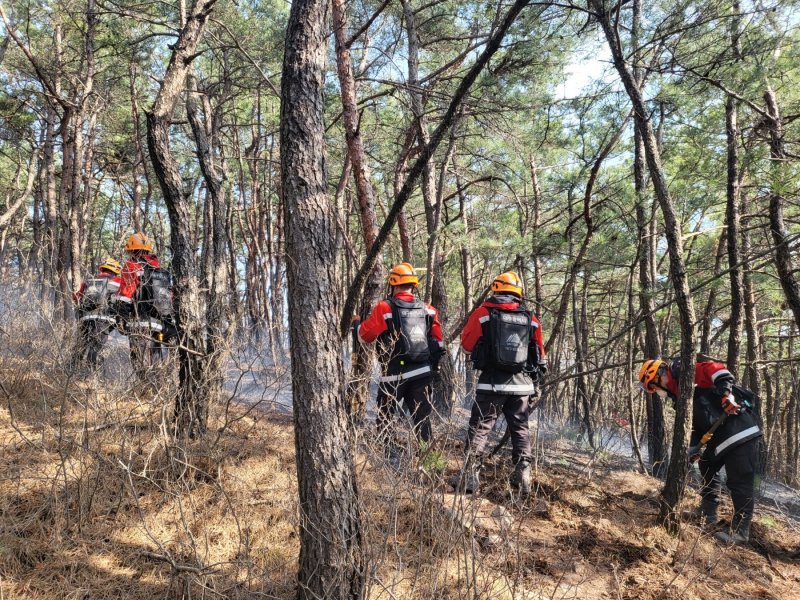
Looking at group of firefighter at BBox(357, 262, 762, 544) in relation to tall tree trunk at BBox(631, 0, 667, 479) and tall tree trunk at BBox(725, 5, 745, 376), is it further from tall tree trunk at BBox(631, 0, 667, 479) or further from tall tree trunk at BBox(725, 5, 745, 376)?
tall tree trunk at BBox(631, 0, 667, 479)

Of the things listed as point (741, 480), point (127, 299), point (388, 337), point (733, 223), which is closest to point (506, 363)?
point (388, 337)

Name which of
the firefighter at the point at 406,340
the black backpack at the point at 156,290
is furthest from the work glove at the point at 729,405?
the black backpack at the point at 156,290

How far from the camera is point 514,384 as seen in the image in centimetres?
455

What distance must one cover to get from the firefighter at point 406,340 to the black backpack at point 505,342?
0.53 m

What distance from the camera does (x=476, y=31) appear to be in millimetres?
6605

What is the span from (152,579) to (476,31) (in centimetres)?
729

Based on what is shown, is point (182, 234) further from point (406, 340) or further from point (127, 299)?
point (406, 340)

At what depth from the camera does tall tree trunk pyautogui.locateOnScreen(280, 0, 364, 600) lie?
231 cm

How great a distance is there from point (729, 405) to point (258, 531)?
4150 millimetres

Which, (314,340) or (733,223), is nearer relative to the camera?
(314,340)

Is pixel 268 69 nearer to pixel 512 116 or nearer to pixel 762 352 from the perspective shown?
pixel 512 116

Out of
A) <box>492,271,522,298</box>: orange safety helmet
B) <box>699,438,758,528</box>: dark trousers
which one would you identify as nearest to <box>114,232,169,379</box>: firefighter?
<box>492,271,522,298</box>: orange safety helmet

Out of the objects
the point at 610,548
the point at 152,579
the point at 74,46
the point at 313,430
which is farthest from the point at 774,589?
the point at 74,46

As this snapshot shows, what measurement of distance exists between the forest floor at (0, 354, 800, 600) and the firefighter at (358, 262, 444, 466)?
3.37ft
